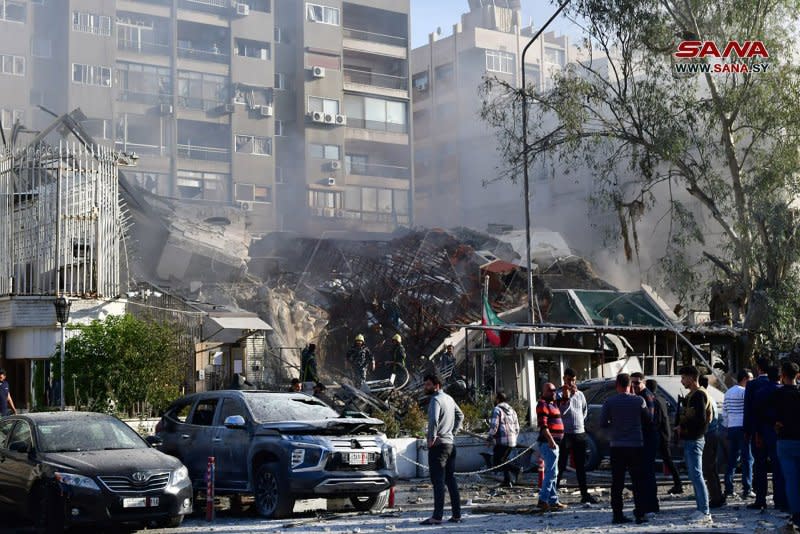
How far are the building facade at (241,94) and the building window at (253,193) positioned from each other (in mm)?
107

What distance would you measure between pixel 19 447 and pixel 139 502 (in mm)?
1876

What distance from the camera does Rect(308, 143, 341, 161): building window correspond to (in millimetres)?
57188

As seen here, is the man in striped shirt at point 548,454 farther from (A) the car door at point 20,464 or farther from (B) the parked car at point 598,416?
(A) the car door at point 20,464

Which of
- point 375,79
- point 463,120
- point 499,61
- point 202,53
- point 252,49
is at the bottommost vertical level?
point 463,120

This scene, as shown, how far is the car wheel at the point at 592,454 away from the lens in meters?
16.7

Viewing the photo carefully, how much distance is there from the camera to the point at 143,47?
52125 mm

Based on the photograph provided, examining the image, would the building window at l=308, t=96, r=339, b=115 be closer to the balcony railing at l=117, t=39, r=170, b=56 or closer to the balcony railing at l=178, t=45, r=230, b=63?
the balcony railing at l=178, t=45, r=230, b=63

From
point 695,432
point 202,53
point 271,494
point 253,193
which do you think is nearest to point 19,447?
point 271,494

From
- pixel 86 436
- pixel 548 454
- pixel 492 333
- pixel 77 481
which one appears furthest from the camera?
pixel 492 333

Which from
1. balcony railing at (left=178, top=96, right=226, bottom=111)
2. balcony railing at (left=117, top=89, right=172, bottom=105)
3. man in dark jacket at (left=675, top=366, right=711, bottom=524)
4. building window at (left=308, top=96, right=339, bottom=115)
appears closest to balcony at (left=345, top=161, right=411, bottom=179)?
building window at (left=308, top=96, right=339, bottom=115)

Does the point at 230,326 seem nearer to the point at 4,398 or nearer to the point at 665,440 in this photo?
the point at 4,398

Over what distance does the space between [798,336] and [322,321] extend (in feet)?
54.6

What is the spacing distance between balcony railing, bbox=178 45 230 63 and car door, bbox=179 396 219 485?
42.2 meters

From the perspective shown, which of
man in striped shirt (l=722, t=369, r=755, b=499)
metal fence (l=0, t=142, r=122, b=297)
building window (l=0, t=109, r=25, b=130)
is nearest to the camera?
man in striped shirt (l=722, t=369, r=755, b=499)
